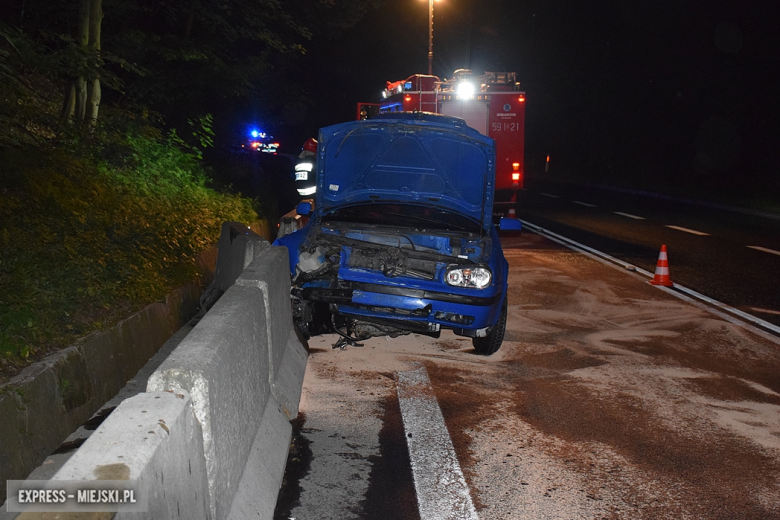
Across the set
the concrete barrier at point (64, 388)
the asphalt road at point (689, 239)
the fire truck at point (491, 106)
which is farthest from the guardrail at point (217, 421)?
the fire truck at point (491, 106)

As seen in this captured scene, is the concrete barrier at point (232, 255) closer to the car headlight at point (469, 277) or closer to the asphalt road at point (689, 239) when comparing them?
the car headlight at point (469, 277)

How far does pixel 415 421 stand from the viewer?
523 cm

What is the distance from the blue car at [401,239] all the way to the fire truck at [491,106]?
9.03 meters

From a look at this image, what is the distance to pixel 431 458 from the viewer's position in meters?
4.61

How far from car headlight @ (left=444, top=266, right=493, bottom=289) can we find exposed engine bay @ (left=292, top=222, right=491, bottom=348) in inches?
1.9

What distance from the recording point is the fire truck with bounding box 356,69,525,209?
56.3ft

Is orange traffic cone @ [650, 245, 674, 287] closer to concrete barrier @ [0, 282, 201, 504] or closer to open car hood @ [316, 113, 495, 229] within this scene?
open car hood @ [316, 113, 495, 229]

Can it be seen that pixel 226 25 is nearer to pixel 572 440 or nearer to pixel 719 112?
pixel 572 440

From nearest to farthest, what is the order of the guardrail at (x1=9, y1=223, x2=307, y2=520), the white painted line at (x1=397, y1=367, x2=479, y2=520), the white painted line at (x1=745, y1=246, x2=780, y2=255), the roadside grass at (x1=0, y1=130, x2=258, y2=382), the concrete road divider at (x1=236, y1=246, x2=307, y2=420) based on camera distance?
the guardrail at (x1=9, y1=223, x2=307, y2=520)
the white painted line at (x1=397, y1=367, x2=479, y2=520)
the concrete road divider at (x1=236, y1=246, x2=307, y2=420)
the roadside grass at (x1=0, y1=130, x2=258, y2=382)
the white painted line at (x1=745, y1=246, x2=780, y2=255)

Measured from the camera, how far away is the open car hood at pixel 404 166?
7.48m

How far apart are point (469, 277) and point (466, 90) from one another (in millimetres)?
11647

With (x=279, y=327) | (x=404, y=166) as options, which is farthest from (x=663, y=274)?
(x=279, y=327)

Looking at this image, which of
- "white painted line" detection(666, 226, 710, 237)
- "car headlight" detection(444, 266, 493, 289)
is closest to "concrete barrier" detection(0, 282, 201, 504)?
"car headlight" detection(444, 266, 493, 289)

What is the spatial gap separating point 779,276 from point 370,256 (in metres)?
8.31
